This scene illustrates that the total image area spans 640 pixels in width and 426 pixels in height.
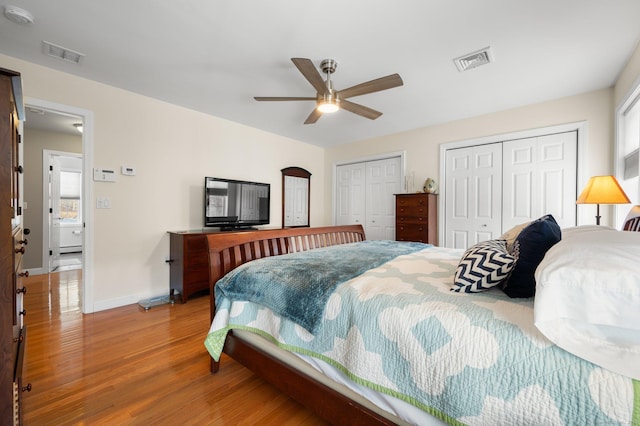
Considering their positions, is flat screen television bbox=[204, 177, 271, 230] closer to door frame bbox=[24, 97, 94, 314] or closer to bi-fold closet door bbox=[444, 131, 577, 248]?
door frame bbox=[24, 97, 94, 314]

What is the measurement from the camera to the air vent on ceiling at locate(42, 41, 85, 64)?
2221 mm

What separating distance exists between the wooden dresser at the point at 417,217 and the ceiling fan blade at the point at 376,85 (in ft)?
6.91

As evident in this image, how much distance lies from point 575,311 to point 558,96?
11.6 ft

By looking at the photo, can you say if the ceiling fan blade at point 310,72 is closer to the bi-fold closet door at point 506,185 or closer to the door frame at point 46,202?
the bi-fold closet door at point 506,185

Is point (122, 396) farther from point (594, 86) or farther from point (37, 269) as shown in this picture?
point (594, 86)

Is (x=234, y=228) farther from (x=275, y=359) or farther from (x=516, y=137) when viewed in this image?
(x=516, y=137)

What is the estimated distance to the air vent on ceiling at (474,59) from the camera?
7.38 feet

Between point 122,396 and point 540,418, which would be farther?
point 122,396

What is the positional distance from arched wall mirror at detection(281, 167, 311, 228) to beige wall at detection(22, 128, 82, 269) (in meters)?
3.97

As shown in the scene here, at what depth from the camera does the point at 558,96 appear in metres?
3.11

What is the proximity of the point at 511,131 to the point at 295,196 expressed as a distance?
11.2ft

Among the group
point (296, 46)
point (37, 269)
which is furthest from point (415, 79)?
point (37, 269)

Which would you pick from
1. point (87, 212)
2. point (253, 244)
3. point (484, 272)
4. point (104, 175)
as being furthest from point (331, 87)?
point (87, 212)

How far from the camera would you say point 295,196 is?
5.05 m
